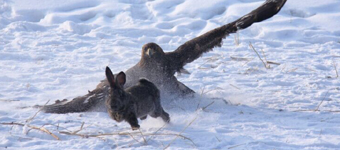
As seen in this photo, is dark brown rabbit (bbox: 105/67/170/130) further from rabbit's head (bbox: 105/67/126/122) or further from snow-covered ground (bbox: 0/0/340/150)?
snow-covered ground (bbox: 0/0/340/150)

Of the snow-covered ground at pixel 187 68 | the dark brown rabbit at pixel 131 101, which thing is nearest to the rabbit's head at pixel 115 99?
the dark brown rabbit at pixel 131 101

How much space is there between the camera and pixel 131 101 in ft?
14.4

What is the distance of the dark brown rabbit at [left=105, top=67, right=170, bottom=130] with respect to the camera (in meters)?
4.25

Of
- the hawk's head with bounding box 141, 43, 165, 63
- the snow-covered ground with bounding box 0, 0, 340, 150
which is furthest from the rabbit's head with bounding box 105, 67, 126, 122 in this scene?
the hawk's head with bounding box 141, 43, 165, 63

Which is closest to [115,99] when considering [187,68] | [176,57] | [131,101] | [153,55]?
[131,101]

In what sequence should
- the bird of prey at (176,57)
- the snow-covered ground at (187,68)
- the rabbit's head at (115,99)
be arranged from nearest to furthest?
the rabbit's head at (115,99) → the snow-covered ground at (187,68) → the bird of prey at (176,57)

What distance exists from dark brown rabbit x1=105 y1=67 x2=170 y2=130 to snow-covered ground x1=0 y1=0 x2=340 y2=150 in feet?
0.48

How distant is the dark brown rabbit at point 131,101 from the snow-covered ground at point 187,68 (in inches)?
5.8

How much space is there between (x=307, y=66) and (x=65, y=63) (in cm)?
349

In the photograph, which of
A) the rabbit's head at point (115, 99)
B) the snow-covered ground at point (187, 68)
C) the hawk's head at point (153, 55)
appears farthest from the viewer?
the hawk's head at point (153, 55)

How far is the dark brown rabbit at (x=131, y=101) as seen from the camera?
425 centimetres

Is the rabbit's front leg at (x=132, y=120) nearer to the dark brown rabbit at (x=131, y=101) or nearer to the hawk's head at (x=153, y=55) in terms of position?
the dark brown rabbit at (x=131, y=101)

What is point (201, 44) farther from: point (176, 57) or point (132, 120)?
point (132, 120)

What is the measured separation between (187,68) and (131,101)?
306 cm
